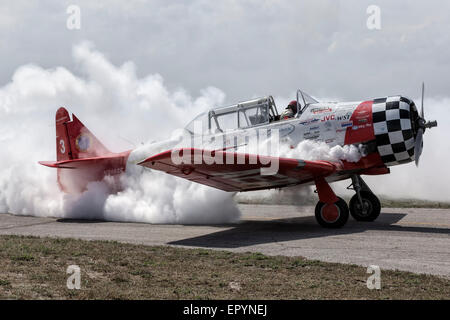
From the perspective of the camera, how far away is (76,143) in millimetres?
16328

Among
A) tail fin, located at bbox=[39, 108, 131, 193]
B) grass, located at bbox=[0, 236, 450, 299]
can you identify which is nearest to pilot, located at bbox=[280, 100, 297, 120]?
grass, located at bbox=[0, 236, 450, 299]

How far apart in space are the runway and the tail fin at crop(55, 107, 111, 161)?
7.99 ft

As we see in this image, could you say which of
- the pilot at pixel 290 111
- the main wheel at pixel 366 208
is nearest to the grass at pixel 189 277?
the pilot at pixel 290 111

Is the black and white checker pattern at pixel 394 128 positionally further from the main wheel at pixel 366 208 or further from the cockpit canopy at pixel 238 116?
the cockpit canopy at pixel 238 116

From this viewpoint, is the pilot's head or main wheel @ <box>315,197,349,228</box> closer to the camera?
main wheel @ <box>315,197,349,228</box>

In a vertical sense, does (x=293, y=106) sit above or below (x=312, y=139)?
above

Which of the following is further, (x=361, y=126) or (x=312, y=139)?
(x=312, y=139)

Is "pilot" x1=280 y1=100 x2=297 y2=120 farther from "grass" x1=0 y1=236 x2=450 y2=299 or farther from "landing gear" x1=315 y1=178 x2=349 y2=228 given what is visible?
"grass" x1=0 y1=236 x2=450 y2=299

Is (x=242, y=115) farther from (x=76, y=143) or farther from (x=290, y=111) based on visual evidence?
(x=76, y=143)

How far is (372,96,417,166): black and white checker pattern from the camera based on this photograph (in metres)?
10.8

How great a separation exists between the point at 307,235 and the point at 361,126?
300cm

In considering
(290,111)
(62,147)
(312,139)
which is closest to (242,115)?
(290,111)

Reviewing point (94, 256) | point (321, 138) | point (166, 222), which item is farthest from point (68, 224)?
point (321, 138)
